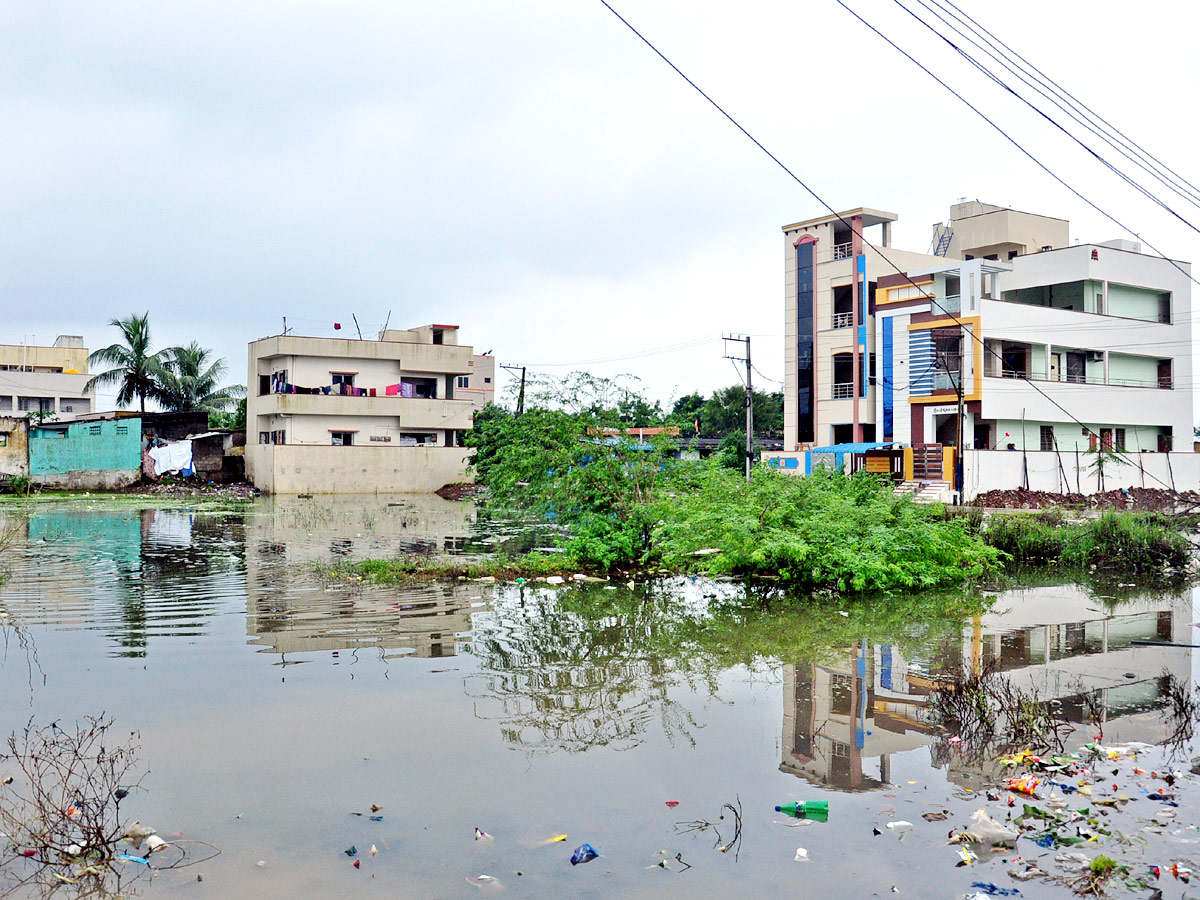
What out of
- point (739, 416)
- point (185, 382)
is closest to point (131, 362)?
point (185, 382)

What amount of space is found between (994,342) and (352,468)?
91.9 ft

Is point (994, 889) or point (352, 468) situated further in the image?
point (352, 468)

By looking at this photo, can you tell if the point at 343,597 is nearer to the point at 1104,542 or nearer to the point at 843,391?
the point at 1104,542

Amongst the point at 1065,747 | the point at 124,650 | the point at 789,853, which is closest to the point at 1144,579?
the point at 1065,747

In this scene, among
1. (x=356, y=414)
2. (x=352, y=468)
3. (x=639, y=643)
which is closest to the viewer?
(x=639, y=643)

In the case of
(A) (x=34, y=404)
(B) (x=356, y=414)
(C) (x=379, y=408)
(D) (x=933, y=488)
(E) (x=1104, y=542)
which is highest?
(A) (x=34, y=404)

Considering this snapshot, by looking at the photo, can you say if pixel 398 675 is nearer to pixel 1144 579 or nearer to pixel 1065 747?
pixel 1065 747

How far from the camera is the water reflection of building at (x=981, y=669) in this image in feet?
21.6

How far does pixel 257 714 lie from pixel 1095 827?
5.53 metres

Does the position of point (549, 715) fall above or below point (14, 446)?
below

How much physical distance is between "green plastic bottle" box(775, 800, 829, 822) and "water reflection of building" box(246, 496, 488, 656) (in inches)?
184

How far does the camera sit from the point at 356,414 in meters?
46.5

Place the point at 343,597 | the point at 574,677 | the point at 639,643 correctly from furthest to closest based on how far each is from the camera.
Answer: the point at 343,597
the point at 639,643
the point at 574,677

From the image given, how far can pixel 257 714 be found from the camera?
24.1 feet
